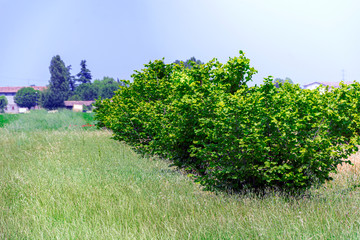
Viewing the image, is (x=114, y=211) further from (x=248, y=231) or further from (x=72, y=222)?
(x=248, y=231)

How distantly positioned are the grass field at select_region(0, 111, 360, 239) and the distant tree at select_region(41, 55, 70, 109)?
71.4m

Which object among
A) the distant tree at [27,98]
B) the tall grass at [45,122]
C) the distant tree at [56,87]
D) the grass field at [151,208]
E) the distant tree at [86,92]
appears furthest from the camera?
the distant tree at [27,98]

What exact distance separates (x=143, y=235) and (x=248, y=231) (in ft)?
4.17

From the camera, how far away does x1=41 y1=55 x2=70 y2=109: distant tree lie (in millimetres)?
76000

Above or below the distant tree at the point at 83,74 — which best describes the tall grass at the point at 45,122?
below

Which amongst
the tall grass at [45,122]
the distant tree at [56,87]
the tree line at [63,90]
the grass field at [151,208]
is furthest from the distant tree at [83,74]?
the grass field at [151,208]

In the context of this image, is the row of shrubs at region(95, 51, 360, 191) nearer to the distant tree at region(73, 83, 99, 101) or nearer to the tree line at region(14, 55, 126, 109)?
the tree line at region(14, 55, 126, 109)

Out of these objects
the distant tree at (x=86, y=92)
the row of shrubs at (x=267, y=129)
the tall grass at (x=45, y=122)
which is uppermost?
the distant tree at (x=86, y=92)

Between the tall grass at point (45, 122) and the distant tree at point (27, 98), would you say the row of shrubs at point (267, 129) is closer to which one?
the tall grass at point (45, 122)

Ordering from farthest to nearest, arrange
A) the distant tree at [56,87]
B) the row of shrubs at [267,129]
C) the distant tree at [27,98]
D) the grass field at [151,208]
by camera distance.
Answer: the distant tree at [27,98], the distant tree at [56,87], the row of shrubs at [267,129], the grass field at [151,208]

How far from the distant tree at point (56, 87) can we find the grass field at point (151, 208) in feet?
234

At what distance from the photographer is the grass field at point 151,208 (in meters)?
4.34

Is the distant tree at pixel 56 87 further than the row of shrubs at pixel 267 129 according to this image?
Yes

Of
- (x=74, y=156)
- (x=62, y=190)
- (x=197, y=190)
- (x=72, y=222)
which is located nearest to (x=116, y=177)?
(x=62, y=190)
